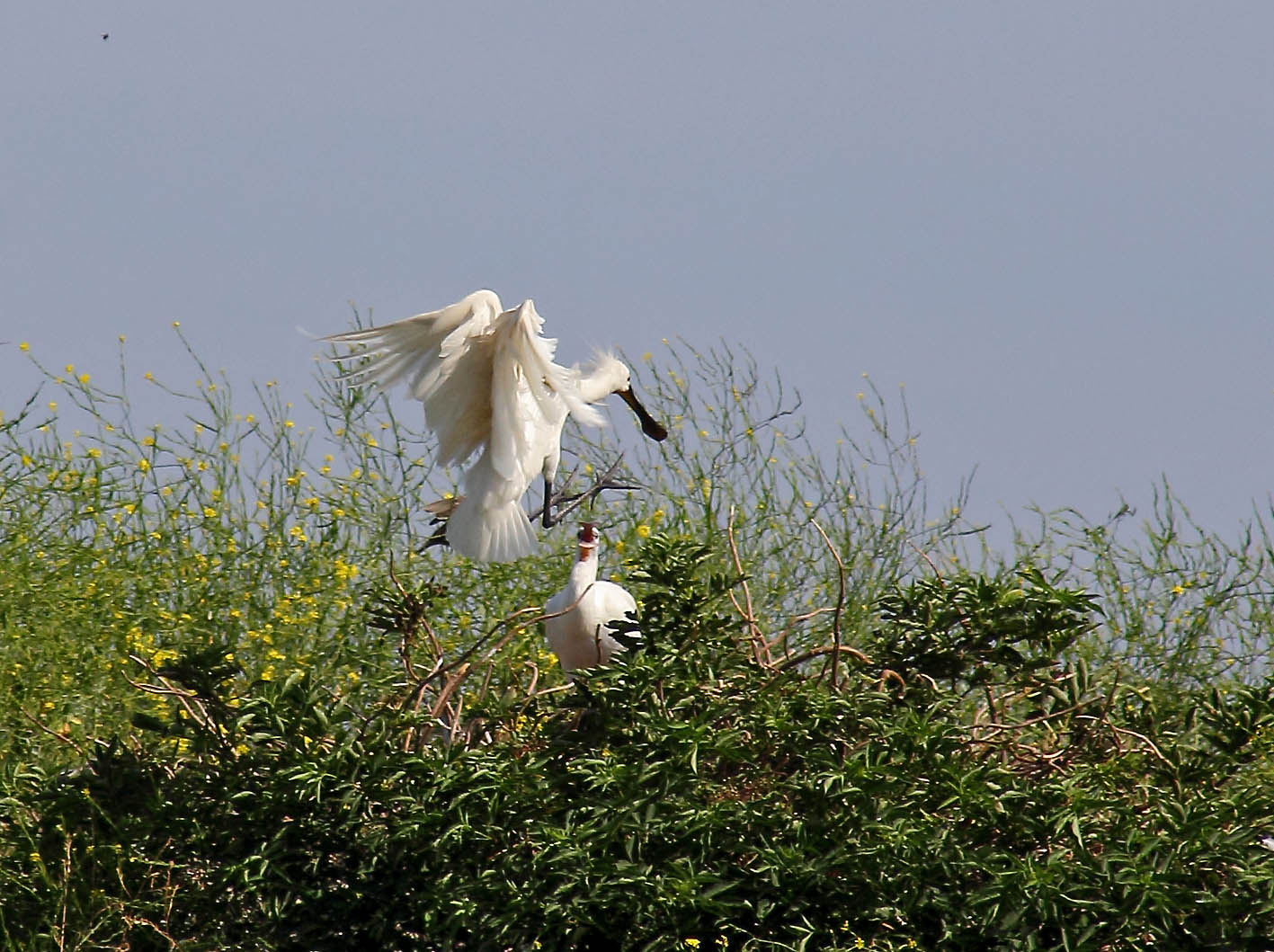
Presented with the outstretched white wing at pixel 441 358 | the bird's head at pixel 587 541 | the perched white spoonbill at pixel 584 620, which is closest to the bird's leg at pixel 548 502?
the outstretched white wing at pixel 441 358

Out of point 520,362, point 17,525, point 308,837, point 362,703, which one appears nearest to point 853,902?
point 308,837

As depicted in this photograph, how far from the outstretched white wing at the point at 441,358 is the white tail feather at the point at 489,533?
32cm

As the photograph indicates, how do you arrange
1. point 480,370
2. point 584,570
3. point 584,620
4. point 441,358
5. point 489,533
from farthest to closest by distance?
point 489,533 → point 480,370 → point 441,358 → point 584,570 → point 584,620

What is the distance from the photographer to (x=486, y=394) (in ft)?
21.2

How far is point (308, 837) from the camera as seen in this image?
408 cm

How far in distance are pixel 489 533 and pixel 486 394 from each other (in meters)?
0.55

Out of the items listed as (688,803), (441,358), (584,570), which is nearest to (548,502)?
(441,358)

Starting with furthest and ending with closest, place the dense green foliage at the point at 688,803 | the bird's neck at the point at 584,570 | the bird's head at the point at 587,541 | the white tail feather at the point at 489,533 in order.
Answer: the white tail feather at the point at 489,533 → the bird's head at the point at 587,541 → the bird's neck at the point at 584,570 → the dense green foliage at the point at 688,803

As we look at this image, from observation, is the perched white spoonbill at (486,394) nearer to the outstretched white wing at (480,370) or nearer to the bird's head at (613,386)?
the outstretched white wing at (480,370)

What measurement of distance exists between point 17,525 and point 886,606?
16.5ft

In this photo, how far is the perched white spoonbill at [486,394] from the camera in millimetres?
6039

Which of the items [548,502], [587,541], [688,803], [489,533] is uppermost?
[548,502]

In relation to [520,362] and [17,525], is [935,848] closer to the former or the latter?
[520,362]

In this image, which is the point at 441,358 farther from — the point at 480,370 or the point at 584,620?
the point at 584,620
